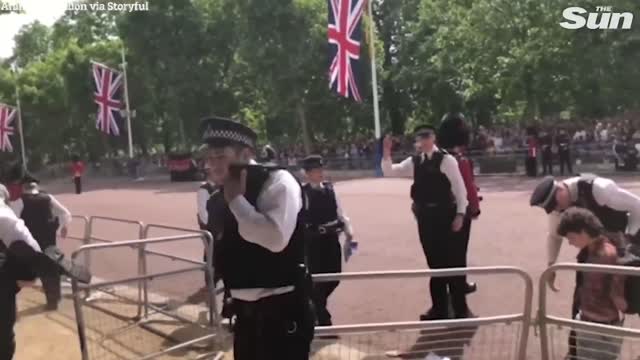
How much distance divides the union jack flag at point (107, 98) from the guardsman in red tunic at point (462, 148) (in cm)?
3573

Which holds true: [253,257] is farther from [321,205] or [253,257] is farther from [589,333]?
[321,205]

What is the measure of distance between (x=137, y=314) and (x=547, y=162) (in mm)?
20750

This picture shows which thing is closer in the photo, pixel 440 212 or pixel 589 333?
pixel 589 333

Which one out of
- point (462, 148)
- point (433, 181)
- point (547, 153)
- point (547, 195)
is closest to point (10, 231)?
point (547, 195)

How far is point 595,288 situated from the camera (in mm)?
4453

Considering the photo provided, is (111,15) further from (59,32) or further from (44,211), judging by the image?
(44,211)

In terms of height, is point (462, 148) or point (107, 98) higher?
point (107, 98)

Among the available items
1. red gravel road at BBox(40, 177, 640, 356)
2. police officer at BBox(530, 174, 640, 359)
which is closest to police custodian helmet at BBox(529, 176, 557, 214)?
police officer at BBox(530, 174, 640, 359)

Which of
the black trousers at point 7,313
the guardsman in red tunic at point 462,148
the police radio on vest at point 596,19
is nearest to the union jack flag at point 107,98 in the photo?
the police radio on vest at point 596,19

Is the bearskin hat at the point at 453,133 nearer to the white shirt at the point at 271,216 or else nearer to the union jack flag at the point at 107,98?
the white shirt at the point at 271,216

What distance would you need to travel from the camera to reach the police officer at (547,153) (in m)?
25.5

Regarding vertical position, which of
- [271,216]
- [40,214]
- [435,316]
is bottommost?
[435,316]

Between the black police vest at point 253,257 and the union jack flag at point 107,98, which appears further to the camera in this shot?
the union jack flag at point 107,98

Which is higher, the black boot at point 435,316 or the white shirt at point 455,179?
the white shirt at point 455,179
